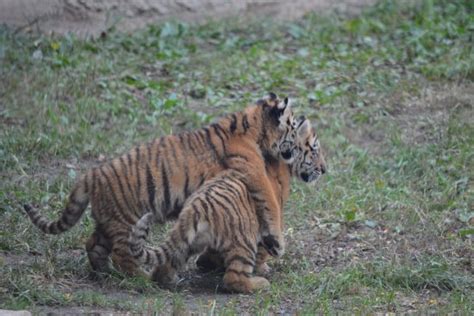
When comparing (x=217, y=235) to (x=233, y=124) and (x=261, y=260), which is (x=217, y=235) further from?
(x=233, y=124)

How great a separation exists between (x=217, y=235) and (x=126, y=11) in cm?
595

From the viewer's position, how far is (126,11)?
11.6 metres

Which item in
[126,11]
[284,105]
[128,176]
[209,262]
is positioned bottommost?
[209,262]

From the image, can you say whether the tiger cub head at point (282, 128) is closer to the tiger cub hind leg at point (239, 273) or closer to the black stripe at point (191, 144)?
the black stripe at point (191, 144)

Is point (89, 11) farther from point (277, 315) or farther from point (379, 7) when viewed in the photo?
point (277, 315)

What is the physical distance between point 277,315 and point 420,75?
5.25 meters

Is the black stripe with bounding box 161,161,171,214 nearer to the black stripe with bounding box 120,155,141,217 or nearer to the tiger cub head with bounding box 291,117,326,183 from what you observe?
the black stripe with bounding box 120,155,141,217

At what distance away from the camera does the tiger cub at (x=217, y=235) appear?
6035 millimetres

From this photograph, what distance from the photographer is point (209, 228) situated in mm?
6121

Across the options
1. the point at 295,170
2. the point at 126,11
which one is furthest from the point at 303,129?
the point at 126,11

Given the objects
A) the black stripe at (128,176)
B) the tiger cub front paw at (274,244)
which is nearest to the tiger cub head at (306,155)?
the tiger cub front paw at (274,244)

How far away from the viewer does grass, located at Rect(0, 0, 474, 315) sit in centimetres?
611

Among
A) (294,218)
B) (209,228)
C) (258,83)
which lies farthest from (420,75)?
(209,228)

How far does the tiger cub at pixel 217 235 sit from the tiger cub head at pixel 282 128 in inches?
20.2
